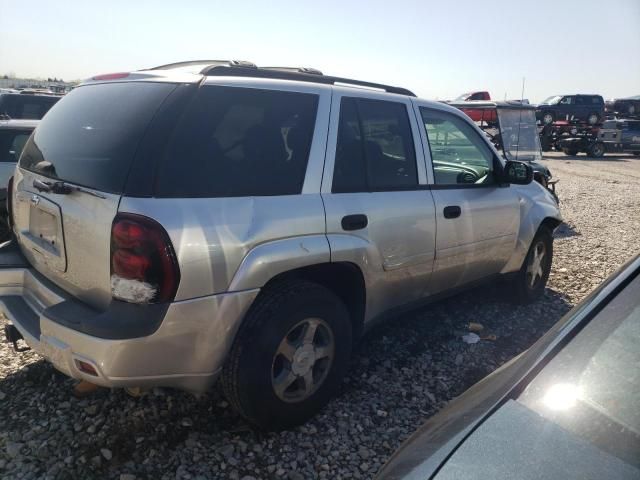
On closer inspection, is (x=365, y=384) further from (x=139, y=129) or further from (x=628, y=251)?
(x=628, y=251)

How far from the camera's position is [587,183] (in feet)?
47.3

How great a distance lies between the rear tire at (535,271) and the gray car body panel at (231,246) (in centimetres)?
148

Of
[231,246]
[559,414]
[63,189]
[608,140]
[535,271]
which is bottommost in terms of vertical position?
[535,271]

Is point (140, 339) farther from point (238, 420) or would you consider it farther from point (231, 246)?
point (238, 420)

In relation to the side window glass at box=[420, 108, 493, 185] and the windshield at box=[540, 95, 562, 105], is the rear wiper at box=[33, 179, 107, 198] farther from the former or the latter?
the windshield at box=[540, 95, 562, 105]

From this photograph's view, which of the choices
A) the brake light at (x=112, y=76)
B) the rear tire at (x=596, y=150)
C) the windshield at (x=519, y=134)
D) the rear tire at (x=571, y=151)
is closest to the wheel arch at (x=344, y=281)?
the brake light at (x=112, y=76)

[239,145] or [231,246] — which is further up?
[239,145]

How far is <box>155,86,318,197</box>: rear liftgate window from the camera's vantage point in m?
2.32

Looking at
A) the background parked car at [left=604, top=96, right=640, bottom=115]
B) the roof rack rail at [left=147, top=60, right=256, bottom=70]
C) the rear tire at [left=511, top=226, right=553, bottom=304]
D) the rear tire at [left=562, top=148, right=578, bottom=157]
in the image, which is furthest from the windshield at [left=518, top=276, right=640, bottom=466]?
the background parked car at [left=604, top=96, right=640, bottom=115]

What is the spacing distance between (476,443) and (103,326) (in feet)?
5.26

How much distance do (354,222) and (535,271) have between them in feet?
9.01

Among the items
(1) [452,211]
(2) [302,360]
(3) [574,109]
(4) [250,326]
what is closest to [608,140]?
(3) [574,109]

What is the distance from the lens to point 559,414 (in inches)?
56.6

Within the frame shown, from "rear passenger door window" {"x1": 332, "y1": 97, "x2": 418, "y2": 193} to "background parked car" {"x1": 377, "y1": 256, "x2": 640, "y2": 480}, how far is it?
1.52 m
